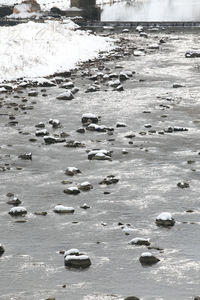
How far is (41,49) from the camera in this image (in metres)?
28.8

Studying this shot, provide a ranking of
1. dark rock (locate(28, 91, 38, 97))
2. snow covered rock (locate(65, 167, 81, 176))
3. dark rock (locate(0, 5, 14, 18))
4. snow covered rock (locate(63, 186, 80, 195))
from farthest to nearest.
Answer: dark rock (locate(0, 5, 14, 18)) → dark rock (locate(28, 91, 38, 97)) → snow covered rock (locate(65, 167, 81, 176)) → snow covered rock (locate(63, 186, 80, 195))

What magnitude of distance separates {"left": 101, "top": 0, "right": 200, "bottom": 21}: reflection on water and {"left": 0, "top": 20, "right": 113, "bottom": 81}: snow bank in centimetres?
2326

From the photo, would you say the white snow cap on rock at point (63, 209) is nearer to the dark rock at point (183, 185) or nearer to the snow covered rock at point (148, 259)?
the snow covered rock at point (148, 259)

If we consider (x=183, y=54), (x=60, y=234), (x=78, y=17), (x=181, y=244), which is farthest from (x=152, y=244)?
(x=78, y=17)

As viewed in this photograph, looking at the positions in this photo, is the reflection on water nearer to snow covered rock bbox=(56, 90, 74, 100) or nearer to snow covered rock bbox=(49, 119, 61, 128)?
snow covered rock bbox=(56, 90, 74, 100)

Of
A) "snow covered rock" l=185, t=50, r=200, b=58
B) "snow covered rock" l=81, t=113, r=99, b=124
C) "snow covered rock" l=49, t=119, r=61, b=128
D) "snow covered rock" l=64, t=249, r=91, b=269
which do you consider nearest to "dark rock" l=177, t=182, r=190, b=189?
"snow covered rock" l=64, t=249, r=91, b=269

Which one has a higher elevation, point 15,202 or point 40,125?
point 40,125

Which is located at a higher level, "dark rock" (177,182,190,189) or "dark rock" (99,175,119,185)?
"dark rock" (99,175,119,185)

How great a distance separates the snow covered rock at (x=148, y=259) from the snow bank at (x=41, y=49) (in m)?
Answer: 15.8

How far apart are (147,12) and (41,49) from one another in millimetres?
42368

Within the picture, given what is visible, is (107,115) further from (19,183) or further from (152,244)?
(152,244)

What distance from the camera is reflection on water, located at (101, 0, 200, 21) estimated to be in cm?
6031

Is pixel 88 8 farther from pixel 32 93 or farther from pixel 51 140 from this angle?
pixel 51 140

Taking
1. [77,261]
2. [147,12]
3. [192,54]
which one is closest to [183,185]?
[77,261]
